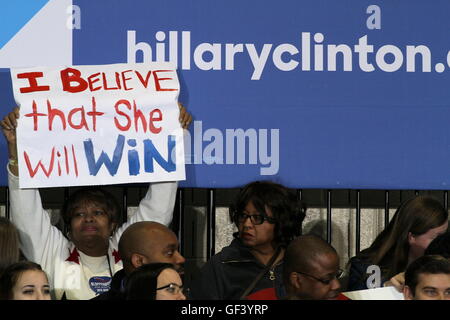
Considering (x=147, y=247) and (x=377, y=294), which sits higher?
(x=147, y=247)

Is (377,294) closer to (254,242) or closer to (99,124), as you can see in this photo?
(254,242)

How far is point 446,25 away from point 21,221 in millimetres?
2732

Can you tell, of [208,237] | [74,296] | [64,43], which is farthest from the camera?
[208,237]

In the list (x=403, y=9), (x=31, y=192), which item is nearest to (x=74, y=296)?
(x=31, y=192)

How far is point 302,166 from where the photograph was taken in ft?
20.5

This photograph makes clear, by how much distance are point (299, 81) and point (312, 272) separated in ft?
4.82

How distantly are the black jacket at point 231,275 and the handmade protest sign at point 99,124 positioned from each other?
0.52 meters

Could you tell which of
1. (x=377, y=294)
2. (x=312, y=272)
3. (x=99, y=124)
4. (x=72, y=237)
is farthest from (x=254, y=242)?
(x=99, y=124)

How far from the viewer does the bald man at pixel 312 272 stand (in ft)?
16.9

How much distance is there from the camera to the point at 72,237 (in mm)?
5855

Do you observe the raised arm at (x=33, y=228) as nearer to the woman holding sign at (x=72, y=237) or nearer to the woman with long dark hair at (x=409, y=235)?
the woman holding sign at (x=72, y=237)

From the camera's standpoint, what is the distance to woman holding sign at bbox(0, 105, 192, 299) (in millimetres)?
5730

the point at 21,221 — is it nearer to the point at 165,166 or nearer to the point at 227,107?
the point at 165,166

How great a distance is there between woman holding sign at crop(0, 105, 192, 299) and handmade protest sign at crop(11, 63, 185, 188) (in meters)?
0.10
